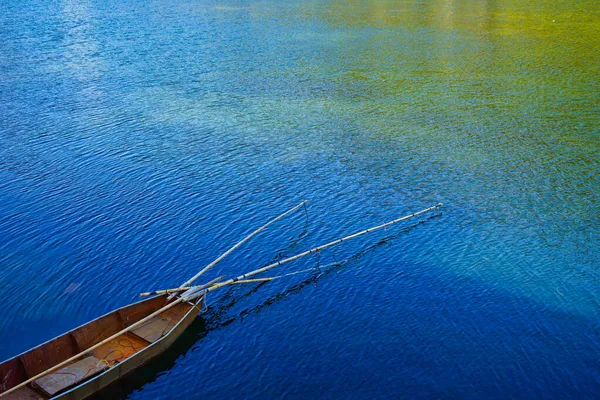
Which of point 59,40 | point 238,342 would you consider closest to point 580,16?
point 59,40

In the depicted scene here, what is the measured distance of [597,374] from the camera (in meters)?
18.2

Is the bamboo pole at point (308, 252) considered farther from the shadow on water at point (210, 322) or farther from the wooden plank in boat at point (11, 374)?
the wooden plank in boat at point (11, 374)

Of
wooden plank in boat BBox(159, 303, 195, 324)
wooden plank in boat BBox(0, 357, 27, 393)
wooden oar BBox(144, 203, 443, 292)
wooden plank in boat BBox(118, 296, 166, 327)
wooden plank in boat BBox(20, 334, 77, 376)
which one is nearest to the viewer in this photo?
wooden plank in boat BBox(0, 357, 27, 393)

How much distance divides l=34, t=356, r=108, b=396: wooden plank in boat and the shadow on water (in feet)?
2.29

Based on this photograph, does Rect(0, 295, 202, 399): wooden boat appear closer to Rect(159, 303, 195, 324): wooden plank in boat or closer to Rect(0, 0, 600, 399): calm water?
Rect(159, 303, 195, 324): wooden plank in boat

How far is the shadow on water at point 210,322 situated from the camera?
18091mm

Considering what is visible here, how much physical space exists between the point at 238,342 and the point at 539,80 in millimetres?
34858

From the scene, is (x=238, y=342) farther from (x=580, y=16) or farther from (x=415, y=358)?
(x=580, y=16)

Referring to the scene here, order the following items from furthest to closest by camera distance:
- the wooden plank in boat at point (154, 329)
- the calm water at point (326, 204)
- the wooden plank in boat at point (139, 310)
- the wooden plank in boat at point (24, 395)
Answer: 1. the wooden plank in boat at point (139, 310)
2. the wooden plank in boat at point (154, 329)
3. the calm water at point (326, 204)
4. the wooden plank in boat at point (24, 395)

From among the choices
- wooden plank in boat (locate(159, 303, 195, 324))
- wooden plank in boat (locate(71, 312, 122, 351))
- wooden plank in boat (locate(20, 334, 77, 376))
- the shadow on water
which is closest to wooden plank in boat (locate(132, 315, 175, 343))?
wooden plank in boat (locate(159, 303, 195, 324))

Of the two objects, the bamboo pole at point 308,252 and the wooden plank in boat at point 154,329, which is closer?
the wooden plank in boat at point 154,329

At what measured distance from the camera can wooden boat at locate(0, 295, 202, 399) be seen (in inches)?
671

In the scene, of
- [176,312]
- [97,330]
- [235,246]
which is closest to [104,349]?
[97,330]

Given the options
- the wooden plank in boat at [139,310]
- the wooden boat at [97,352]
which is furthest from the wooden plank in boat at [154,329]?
the wooden plank in boat at [139,310]
